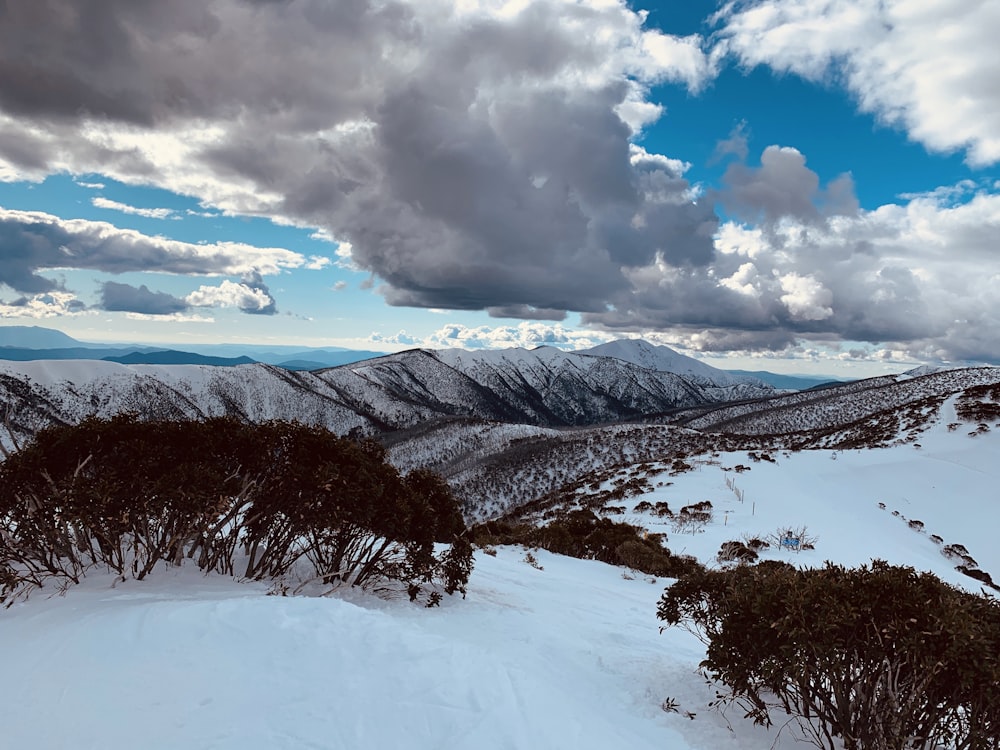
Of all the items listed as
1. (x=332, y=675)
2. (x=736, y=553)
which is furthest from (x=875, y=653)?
(x=736, y=553)

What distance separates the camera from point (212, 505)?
7859 mm

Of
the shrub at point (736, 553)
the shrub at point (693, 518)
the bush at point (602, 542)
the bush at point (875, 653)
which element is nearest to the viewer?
the bush at point (875, 653)

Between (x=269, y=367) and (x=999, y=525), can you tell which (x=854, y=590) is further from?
(x=269, y=367)

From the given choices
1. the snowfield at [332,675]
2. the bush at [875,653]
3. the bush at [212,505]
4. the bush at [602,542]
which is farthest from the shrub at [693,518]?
the bush at [875,653]

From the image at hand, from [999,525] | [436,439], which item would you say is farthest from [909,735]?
[436,439]

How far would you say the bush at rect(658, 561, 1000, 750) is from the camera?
4.68 metres

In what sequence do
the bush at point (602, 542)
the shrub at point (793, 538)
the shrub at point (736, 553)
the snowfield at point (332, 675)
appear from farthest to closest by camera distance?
the shrub at point (793, 538) → the shrub at point (736, 553) → the bush at point (602, 542) → the snowfield at point (332, 675)

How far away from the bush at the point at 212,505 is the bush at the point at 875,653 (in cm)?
553

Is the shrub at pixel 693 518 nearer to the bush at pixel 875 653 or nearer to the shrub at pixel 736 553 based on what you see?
the shrub at pixel 736 553

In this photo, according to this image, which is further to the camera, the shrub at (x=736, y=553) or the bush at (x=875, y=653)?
the shrub at (x=736, y=553)

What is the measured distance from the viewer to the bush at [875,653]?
4.68 m

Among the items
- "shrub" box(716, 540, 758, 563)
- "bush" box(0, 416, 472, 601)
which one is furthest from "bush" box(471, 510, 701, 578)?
"bush" box(0, 416, 472, 601)

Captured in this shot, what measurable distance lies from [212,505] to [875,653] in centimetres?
840

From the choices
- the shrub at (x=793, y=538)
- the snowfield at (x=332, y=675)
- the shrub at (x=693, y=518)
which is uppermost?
the snowfield at (x=332, y=675)
